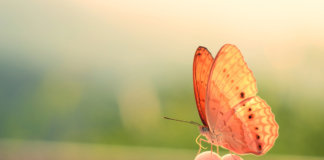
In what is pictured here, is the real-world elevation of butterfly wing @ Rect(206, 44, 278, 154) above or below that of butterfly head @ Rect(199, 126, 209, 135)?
above

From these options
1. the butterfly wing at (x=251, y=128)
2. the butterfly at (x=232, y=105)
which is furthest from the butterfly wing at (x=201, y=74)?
the butterfly wing at (x=251, y=128)

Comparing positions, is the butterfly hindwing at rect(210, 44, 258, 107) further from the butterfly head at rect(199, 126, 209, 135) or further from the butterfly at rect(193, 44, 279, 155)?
the butterfly head at rect(199, 126, 209, 135)

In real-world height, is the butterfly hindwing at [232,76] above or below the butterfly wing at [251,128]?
above

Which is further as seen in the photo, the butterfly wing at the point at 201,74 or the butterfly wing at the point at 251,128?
the butterfly wing at the point at 201,74

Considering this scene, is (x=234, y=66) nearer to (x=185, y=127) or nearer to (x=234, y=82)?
(x=234, y=82)

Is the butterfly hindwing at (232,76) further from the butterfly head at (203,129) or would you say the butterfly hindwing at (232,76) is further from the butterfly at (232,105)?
the butterfly head at (203,129)

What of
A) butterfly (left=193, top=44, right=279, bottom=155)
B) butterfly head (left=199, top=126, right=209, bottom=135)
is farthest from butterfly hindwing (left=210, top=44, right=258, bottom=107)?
butterfly head (left=199, top=126, right=209, bottom=135)
